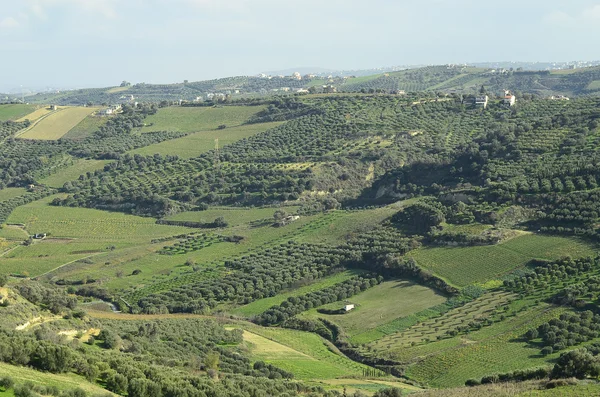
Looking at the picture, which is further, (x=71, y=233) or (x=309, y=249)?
(x=71, y=233)

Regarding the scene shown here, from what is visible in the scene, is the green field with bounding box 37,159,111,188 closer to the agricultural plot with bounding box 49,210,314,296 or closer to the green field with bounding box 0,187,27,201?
the green field with bounding box 0,187,27,201

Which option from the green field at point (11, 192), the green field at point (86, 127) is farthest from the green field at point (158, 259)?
the green field at point (86, 127)

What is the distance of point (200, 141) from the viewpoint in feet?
415

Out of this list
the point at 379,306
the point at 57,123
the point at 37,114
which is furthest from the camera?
the point at 37,114

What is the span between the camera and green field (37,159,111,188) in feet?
365

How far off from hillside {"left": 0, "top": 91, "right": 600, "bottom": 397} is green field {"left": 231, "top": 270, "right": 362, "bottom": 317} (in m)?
0.33

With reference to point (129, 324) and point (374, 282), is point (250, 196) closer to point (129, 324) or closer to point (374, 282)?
point (374, 282)

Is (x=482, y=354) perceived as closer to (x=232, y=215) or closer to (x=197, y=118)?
(x=232, y=215)

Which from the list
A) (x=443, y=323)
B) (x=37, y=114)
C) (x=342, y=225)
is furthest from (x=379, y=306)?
(x=37, y=114)

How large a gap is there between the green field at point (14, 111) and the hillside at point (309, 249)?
579 centimetres

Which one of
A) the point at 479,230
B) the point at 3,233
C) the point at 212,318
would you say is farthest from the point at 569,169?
the point at 3,233

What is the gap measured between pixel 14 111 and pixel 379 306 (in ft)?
372

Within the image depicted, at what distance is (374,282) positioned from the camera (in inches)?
2557

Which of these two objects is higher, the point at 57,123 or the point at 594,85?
the point at 57,123
